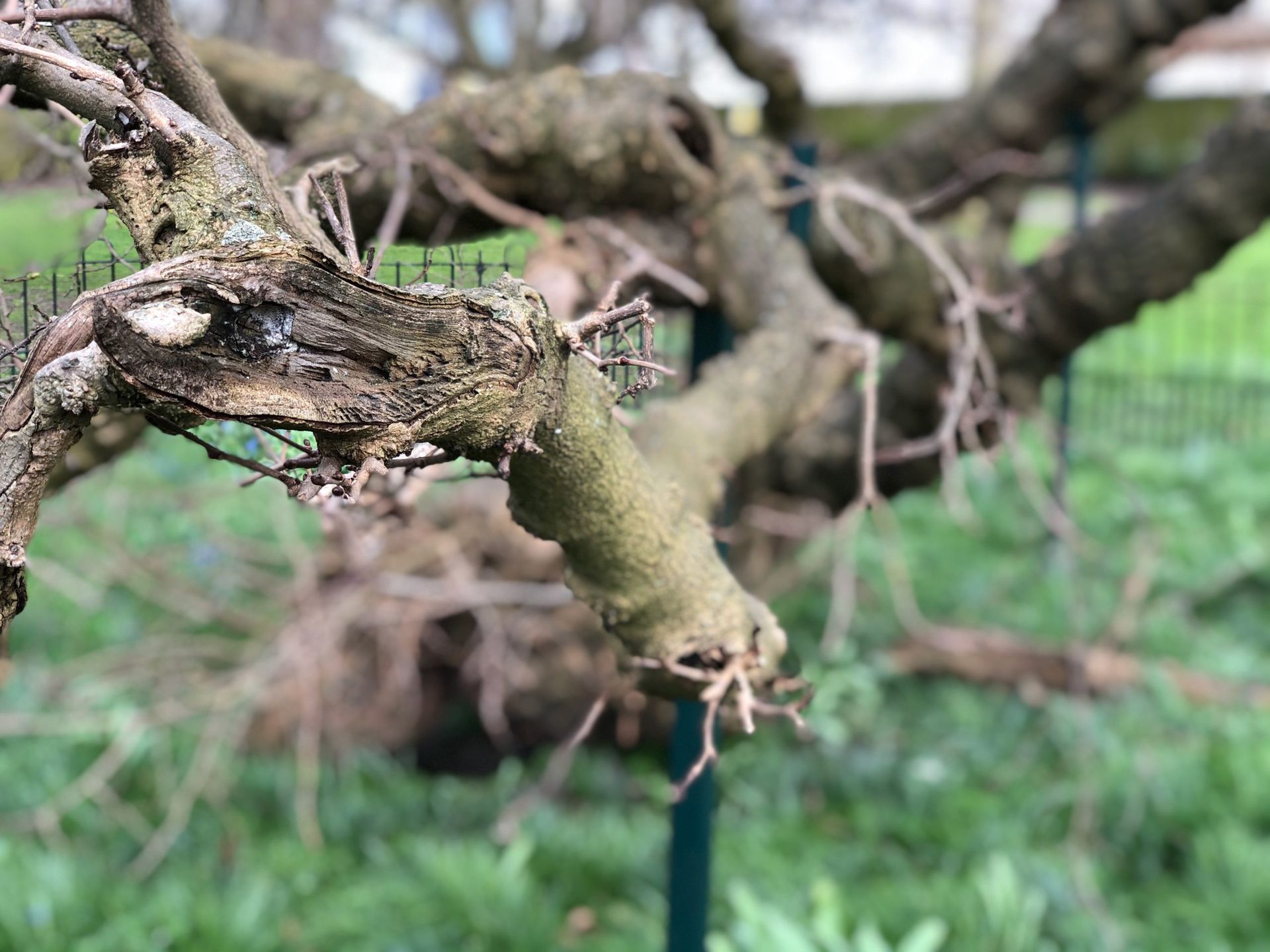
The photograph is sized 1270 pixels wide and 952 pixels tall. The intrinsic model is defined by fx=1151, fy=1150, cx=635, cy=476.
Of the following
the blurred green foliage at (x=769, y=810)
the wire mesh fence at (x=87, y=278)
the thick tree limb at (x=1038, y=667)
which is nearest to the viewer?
the wire mesh fence at (x=87, y=278)

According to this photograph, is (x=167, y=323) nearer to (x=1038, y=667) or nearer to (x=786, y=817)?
(x=786, y=817)

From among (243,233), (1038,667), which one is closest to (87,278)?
(243,233)

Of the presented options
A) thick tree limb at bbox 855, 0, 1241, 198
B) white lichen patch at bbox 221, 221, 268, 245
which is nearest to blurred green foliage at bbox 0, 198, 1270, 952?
thick tree limb at bbox 855, 0, 1241, 198

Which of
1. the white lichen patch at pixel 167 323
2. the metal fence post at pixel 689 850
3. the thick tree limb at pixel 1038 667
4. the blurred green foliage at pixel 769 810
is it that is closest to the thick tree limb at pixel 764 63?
the blurred green foliage at pixel 769 810

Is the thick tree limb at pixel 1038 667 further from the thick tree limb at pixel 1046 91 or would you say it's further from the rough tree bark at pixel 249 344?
the rough tree bark at pixel 249 344

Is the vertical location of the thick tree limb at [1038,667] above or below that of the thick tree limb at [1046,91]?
below

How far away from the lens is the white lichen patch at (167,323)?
24.2 inches

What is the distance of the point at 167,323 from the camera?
2.03ft

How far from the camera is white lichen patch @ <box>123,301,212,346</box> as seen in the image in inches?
24.2

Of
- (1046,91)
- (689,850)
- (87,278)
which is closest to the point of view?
(87,278)

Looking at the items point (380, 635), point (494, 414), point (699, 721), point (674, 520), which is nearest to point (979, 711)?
point (380, 635)

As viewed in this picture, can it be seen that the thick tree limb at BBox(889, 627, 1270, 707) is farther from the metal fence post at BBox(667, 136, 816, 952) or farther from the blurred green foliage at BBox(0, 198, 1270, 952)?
the metal fence post at BBox(667, 136, 816, 952)

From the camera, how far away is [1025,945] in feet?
8.18

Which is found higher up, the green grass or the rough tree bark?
the rough tree bark
